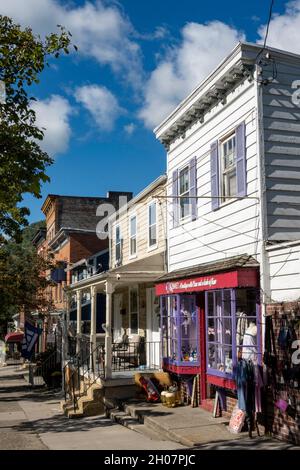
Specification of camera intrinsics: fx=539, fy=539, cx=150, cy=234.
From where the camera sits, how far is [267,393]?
32.3ft

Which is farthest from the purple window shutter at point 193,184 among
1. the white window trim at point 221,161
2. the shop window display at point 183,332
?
the shop window display at point 183,332

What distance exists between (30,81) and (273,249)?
17.9 feet

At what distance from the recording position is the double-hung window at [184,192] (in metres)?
14.2

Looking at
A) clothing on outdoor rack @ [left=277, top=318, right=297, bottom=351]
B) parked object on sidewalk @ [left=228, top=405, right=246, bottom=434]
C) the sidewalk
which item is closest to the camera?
clothing on outdoor rack @ [left=277, top=318, right=297, bottom=351]

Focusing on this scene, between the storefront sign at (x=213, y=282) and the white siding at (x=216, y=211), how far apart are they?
543mm

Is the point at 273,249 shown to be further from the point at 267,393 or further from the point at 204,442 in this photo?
the point at 204,442

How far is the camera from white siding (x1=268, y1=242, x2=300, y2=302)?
30.4ft

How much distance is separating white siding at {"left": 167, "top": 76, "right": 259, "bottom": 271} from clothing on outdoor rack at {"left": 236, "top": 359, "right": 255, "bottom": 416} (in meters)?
2.17

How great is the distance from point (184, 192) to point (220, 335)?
4326mm

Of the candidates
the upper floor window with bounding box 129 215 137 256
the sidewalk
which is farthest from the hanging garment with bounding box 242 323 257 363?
the upper floor window with bounding box 129 215 137 256

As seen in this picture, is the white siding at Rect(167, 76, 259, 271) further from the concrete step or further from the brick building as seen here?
the brick building

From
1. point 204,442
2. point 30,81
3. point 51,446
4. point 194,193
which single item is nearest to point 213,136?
point 194,193

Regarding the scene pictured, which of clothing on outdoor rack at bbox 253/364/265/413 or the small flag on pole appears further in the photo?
the small flag on pole

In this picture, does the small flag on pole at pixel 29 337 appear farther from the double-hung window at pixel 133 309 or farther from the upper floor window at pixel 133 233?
the upper floor window at pixel 133 233
